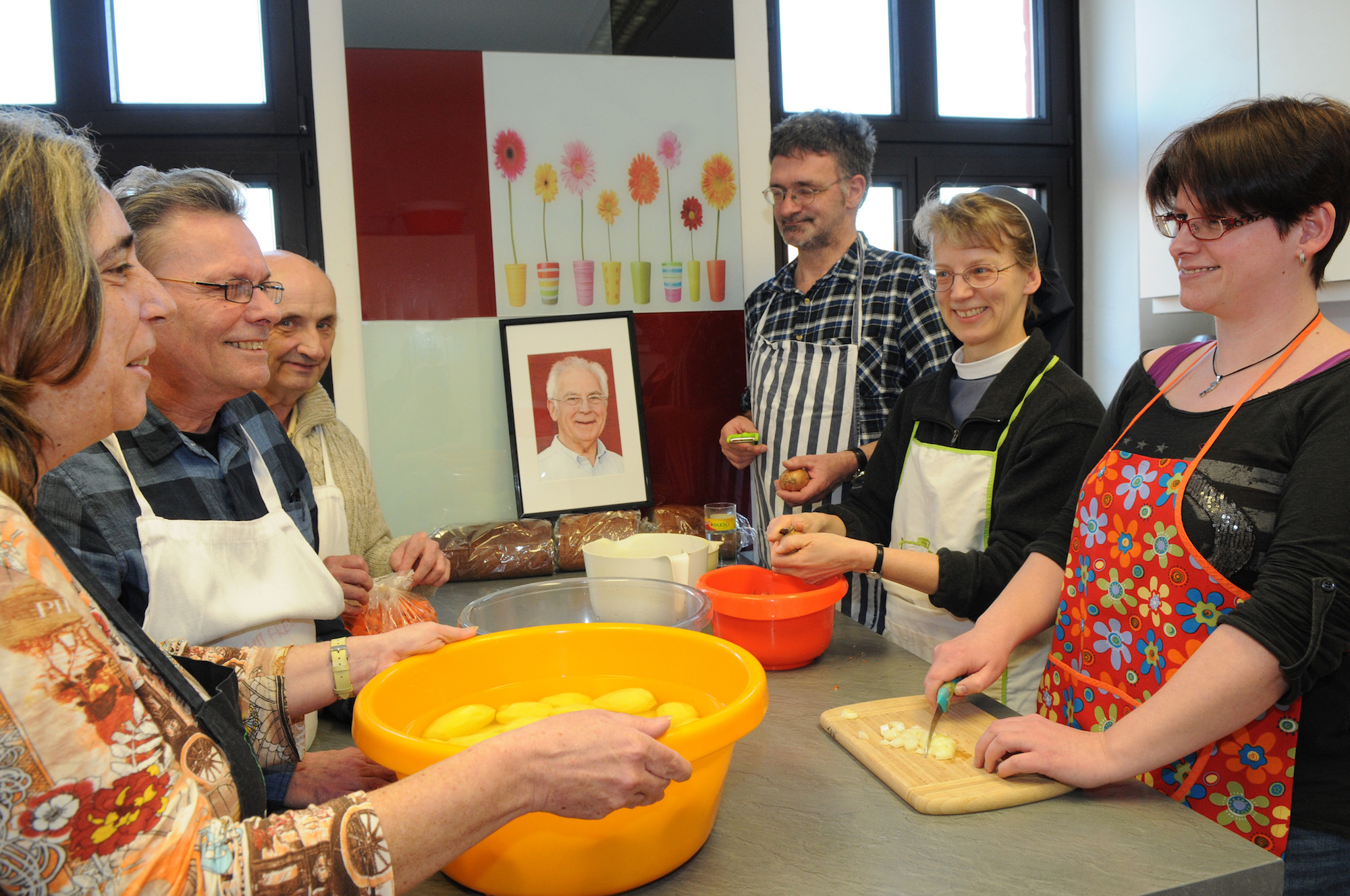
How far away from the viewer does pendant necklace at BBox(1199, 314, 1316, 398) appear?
118cm

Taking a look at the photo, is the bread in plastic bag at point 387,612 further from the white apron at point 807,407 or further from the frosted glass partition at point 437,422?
the frosted glass partition at point 437,422

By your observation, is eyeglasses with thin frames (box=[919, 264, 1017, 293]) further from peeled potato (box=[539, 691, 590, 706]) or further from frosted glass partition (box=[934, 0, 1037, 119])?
frosted glass partition (box=[934, 0, 1037, 119])

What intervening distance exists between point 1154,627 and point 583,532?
5.13 feet

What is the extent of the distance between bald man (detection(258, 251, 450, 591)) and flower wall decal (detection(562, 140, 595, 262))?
0.96 m

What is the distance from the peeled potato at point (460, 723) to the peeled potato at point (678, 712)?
7.7 inches

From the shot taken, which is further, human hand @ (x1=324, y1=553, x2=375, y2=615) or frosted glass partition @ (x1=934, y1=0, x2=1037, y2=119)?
frosted glass partition @ (x1=934, y1=0, x2=1037, y2=119)

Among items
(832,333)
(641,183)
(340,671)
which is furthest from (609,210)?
Result: (340,671)

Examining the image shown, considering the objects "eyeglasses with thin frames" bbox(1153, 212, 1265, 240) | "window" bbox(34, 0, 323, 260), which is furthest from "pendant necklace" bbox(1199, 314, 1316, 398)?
"window" bbox(34, 0, 323, 260)

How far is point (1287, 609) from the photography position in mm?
987

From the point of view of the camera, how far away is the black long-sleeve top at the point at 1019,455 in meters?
1.52

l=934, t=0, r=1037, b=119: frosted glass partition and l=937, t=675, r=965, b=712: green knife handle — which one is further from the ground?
l=934, t=0, r=1037, b=119: frosted glass partition

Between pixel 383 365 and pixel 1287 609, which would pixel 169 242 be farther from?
pixel 1287 609

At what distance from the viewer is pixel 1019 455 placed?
5.19 feet

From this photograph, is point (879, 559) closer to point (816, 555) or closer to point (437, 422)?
point (816, 555)
